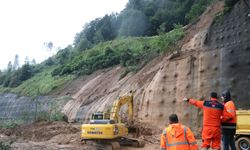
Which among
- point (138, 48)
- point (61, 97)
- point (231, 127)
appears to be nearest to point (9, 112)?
point (61, 97)

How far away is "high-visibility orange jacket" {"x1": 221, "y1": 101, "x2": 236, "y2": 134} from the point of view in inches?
355

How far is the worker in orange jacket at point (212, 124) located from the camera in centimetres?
864

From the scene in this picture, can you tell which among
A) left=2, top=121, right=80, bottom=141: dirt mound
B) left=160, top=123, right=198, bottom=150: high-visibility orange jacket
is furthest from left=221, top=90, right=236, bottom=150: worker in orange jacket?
left=2, top=121, right=80, bottom=141: dirt mound

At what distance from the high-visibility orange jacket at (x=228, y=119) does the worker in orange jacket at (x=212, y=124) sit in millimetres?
262

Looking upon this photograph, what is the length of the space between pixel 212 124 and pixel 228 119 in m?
0.64

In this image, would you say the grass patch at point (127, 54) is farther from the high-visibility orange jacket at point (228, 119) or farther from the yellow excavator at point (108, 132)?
the high-visibility orange jacket at point (228, 119)

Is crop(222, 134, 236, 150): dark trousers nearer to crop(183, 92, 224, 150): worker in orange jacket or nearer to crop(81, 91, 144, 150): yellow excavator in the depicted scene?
crop(183, 92, 224, 150): worker in orange jacket

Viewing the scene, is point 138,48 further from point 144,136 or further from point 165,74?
point 144,136

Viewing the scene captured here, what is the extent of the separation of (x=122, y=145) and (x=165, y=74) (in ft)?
22.6

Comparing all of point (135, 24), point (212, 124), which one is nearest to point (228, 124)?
point (212, 124)

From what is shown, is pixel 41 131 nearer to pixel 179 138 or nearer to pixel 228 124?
pixel 228 124

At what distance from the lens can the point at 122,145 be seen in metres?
16.2

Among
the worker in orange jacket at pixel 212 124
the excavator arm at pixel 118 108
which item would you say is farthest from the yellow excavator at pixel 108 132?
the worker in orange jacket at pixel 212 124

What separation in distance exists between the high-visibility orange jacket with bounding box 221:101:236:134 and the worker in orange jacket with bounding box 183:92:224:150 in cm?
26
